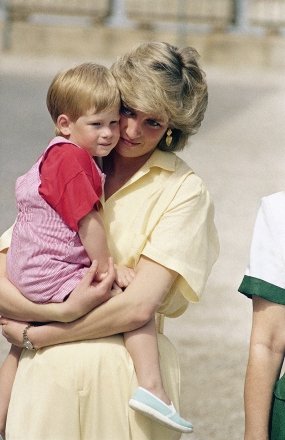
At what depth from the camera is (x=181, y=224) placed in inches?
152

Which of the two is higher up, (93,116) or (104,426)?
(93,116)

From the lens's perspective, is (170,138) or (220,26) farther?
(220,26)

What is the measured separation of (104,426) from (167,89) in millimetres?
983

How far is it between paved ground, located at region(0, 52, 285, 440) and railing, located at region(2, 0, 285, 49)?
238 inches

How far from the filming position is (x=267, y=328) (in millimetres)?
3596

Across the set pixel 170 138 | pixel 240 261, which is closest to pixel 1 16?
pixel 240 261

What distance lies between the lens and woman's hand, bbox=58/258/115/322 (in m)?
3.77

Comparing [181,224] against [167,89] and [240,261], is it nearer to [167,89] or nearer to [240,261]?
[167,89]

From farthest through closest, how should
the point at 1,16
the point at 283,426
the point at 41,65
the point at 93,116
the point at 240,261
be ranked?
the point at 1,16, the point at 41,65, the point at 240,261, the point at 93,116, the point at 283,426

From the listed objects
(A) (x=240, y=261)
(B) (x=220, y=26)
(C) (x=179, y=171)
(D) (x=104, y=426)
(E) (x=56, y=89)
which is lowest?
(B) (x=220, y=26)

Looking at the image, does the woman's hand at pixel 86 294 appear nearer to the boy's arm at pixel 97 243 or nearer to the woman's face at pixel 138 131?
the boy's arm at pixel 97 243

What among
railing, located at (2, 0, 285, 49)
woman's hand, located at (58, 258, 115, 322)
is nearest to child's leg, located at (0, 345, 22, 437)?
Result: woman's hand, located at (58, 258, 115, 322)

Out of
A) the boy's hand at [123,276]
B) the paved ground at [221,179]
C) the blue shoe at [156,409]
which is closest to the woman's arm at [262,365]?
the blue shoe at [156,409]

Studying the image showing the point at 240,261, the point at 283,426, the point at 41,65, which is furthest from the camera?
the point at 41,65
